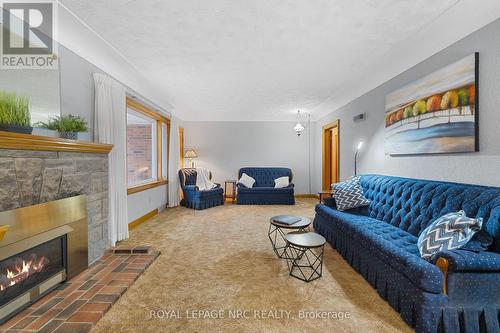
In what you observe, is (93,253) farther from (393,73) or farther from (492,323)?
(393,73)

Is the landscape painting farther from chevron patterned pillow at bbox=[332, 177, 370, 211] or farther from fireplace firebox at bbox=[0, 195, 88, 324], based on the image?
fireplace firebox at bbox=[0, 195, 88, 324]

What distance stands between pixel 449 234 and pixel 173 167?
5391 mm

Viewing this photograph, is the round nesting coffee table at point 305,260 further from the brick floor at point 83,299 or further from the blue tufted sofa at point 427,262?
the brick floor at point 83,299

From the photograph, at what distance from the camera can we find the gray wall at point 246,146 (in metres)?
7.05

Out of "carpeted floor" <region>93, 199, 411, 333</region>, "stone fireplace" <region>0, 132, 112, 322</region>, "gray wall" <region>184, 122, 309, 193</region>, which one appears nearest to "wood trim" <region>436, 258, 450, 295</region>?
"carpeted floor" <region>93, 199, 411, 333</region>

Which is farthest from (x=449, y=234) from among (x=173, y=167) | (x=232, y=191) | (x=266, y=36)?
(x=232, y=191)

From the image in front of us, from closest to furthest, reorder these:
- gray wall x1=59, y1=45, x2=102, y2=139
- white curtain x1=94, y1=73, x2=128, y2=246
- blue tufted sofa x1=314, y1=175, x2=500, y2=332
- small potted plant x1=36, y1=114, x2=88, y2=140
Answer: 1. blue tufted sofa x1=314, y1=175, x2=500, y2=332
2. small potted plant x1=36, y1=114, x2=88, y2=140
3. gray wall x1=59, y1=45, x2=102, y2=139
4. white curtain x1=94, y1=73, x2=128, y2=246

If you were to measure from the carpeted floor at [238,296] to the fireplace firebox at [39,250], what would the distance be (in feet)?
2.15

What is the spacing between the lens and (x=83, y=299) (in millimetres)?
1896

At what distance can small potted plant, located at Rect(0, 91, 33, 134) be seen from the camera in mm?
1672

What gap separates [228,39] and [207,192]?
3856 mm

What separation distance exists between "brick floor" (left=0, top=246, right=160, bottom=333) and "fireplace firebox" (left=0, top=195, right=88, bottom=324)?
0.08 meters

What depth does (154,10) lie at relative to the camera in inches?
79.3

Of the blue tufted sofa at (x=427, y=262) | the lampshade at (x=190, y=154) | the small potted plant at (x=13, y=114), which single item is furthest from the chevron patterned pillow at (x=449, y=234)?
the lampshade at (x=190, y=154)
